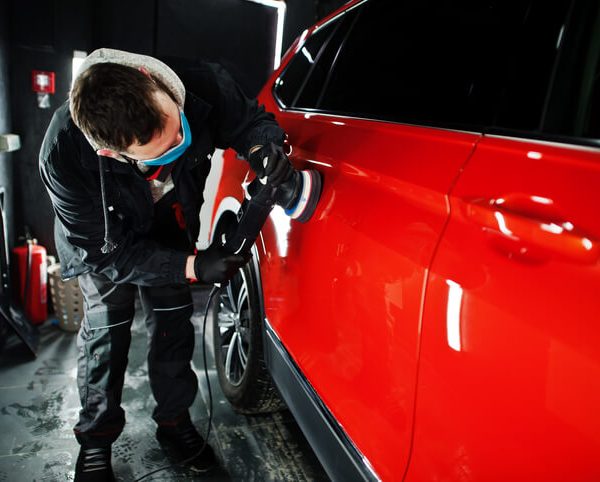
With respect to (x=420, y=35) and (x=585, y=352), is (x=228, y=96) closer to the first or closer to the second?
(x=420, y=35)

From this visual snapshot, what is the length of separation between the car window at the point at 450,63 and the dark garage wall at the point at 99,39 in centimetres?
202

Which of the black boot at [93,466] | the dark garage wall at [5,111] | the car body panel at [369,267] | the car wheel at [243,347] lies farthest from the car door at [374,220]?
the dark garage wall at [5,111]

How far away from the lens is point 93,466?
167cm

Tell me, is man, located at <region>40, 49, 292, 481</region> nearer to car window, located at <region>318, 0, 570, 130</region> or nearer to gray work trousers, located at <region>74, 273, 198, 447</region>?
gray work trousers, located at <region>74, 273, 198, 447</region>

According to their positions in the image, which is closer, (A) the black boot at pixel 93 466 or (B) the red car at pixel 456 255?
(B) the red car at pixel 456 255

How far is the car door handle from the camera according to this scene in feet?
2.13

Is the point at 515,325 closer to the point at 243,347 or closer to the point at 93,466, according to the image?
the point at 243,347

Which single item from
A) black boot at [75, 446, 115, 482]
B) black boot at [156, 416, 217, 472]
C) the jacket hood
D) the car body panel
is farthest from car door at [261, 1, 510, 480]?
black boot at [75, 446, 115, 482]

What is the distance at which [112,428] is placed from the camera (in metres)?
1.72

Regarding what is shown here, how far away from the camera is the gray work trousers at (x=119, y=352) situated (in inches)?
65.3

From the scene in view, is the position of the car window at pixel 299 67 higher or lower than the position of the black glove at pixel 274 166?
higher

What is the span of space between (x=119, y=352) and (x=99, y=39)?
9.41ft

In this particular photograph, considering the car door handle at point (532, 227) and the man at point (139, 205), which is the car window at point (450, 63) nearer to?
the car door handle at point (532, 227)

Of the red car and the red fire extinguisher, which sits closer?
the red car
